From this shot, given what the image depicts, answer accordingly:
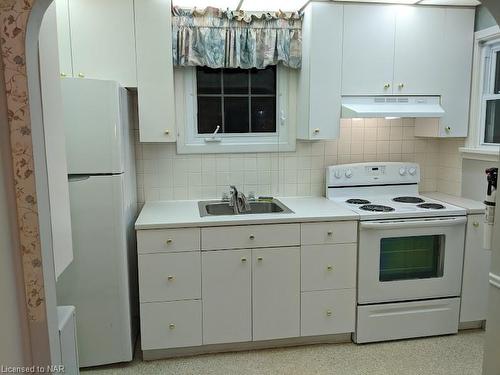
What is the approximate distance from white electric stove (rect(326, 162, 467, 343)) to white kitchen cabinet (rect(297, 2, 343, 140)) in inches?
24.2

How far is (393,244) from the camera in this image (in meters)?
2.85

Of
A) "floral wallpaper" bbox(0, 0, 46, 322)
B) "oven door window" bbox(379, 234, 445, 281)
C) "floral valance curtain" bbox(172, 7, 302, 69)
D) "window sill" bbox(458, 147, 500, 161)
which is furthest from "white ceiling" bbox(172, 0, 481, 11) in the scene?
"floral wallpaper" bbox(0, 0, 46, 322)

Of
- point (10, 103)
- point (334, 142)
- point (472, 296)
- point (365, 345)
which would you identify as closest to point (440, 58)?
point (334, 142)

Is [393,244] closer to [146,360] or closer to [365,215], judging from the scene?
[365,215]

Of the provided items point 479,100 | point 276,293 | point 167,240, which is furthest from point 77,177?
point 479,100

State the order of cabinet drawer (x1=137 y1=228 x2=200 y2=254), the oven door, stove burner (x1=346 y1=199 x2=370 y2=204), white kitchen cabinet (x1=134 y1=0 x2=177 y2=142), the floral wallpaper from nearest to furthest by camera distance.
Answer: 1. the floral wallpaper
2. cabinet drawer (x1=137 y1=228 x2=200 y2=254)
3. white kitchen cabinet (x1=134 y1=0 x2=177 y2=142)
4. the oven door
5. stove burner (x1=346 y1=199 x2=370 y2=204)

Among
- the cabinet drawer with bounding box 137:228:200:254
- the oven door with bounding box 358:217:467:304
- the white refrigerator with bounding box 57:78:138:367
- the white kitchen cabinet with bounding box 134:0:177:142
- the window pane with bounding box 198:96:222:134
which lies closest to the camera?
the white refrigerator with bounding box 57:78:138:367

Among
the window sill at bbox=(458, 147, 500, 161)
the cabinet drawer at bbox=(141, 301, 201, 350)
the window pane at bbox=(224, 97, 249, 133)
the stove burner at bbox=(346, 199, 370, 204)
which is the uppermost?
the window pane at bbox=(224, 97, 249, 133)

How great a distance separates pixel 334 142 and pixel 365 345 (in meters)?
1.55

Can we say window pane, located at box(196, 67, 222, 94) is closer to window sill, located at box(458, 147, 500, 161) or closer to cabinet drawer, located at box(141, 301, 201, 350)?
cabinet drawer, located at box(141, 301, 201, 350)

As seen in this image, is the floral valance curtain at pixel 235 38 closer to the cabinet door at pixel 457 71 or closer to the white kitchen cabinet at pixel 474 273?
the cabinet door at pixel 457 71

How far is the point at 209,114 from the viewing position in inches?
127

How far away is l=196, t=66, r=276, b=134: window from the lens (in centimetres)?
318

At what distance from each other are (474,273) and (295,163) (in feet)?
5.02
